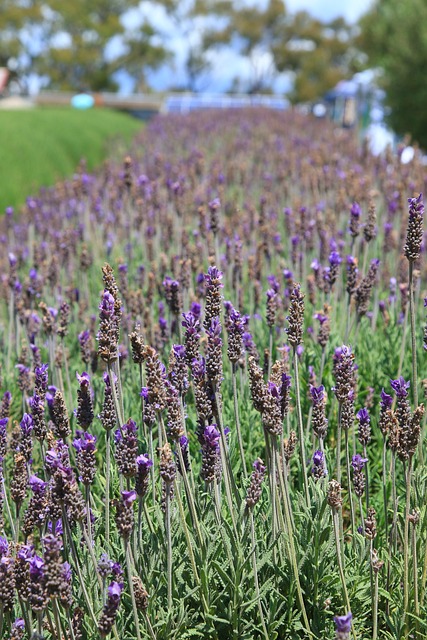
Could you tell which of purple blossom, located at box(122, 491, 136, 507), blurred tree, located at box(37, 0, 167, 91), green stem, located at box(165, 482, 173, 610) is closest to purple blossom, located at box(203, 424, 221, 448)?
green stem, located at box(165, 482, 173, 610)

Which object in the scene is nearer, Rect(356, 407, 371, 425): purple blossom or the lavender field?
the lavender field

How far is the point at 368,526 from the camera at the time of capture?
6.72 ft

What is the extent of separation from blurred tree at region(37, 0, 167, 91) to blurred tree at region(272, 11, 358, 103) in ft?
44.3

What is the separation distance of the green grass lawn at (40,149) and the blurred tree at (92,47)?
40.2 metres

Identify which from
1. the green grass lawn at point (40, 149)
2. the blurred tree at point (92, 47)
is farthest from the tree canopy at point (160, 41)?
the green grass lawn at point (40, 149)

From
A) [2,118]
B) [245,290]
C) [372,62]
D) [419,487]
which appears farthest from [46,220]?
[372,62]

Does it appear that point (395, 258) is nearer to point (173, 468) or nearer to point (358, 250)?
point (358, 250)

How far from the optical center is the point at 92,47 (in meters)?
58.6

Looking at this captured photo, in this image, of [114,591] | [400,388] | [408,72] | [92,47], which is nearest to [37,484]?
[114,591]

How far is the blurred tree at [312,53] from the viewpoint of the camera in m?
68.4

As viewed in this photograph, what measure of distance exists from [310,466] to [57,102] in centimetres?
Answer: 5451

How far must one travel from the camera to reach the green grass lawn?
1138 centimetres

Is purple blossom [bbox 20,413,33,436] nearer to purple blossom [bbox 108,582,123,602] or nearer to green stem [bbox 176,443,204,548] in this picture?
green stem [bbox 176,443,204,548]

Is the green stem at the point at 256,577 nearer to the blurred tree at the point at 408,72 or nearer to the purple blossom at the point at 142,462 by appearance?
the purple blossom at the point at 142,462
